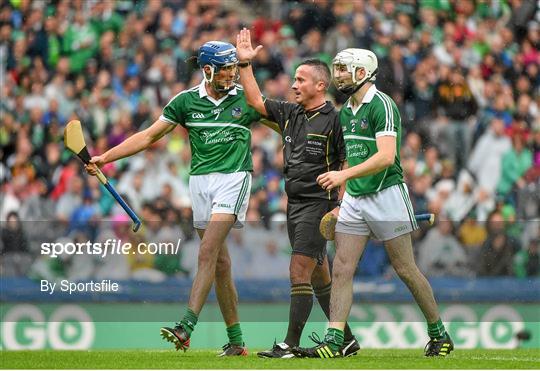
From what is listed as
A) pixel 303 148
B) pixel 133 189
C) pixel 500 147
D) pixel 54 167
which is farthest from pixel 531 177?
pixel 303 148

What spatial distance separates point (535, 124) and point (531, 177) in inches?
49.4

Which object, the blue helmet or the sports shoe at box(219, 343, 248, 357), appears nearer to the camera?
the blue helmet

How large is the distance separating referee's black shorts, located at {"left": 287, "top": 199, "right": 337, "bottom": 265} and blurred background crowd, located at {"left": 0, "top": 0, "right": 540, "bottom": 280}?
4052 mm

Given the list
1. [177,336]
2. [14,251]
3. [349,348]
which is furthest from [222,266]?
[14,251]

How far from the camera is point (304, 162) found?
9.58 m

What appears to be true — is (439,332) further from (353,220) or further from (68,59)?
(68,59)

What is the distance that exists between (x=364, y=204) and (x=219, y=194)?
3.61ft

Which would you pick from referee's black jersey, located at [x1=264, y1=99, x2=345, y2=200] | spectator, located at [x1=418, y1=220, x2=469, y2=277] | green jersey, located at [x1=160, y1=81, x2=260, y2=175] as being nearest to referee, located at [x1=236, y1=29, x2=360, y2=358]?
referee's black jersey, located at [x1=264, y1=99, x2=345, y2=200]

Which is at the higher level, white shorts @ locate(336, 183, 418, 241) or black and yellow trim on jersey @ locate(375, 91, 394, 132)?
black and yellow trim on jersey @ locate(375, 91, 394, 132)

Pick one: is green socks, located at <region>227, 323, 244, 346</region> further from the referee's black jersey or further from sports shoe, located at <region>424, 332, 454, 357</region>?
sports shoe, located at <region>424, 332, 454, 357</region>

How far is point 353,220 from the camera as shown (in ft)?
30.8

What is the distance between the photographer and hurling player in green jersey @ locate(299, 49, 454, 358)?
30.2ft

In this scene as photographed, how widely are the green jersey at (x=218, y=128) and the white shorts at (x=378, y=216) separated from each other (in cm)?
95

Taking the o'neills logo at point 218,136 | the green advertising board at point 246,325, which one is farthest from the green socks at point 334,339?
the green advertising board at point 246,325
